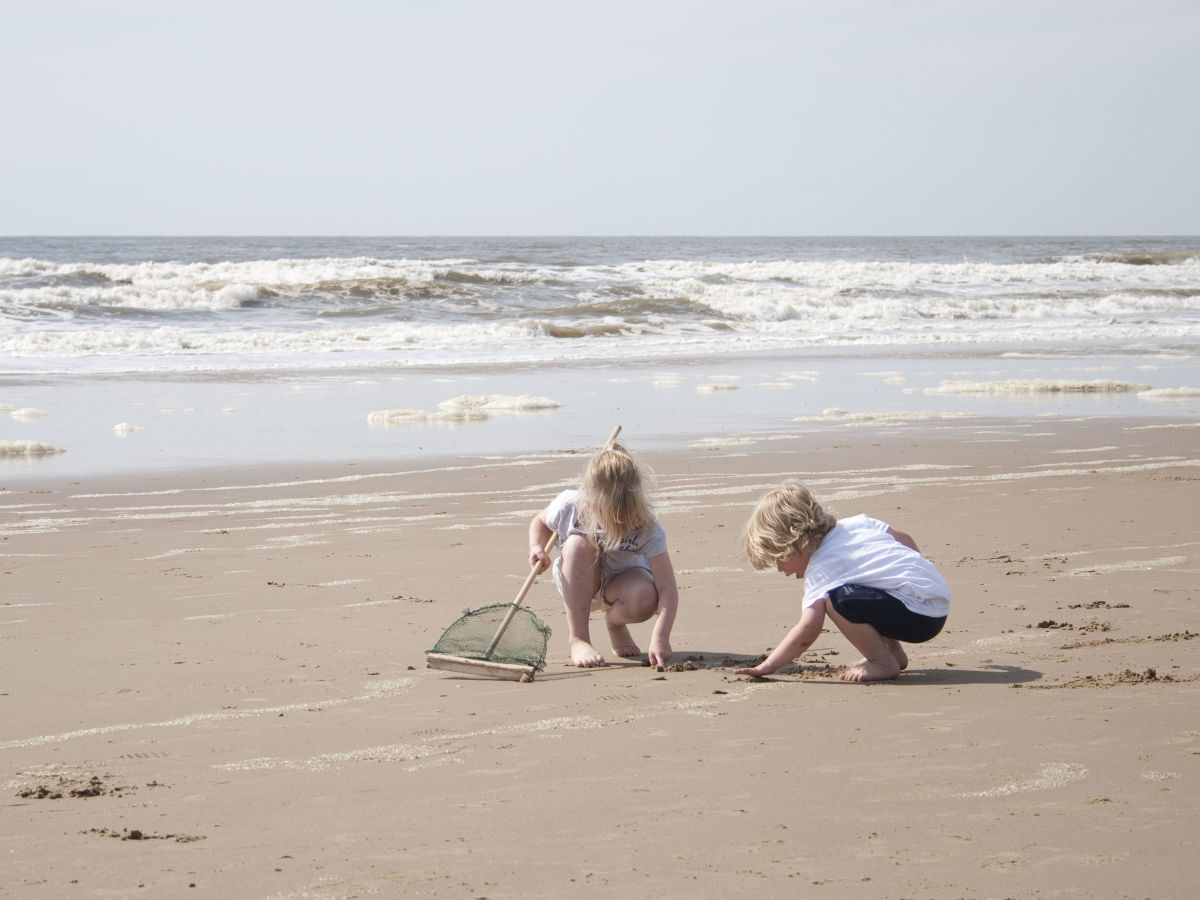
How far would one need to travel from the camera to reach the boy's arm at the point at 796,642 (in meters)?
3.99

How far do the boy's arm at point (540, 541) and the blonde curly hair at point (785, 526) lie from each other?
2.86 feet

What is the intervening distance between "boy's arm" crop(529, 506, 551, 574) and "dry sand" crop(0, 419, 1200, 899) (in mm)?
452

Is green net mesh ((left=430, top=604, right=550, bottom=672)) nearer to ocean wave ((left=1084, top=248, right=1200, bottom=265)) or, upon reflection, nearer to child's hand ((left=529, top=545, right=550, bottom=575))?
child's hand ((left=529, top=545, right=550, bottom=575))

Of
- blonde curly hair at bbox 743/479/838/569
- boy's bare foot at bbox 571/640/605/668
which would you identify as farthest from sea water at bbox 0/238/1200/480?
blonde curly hair at bbox 743/479/838/569

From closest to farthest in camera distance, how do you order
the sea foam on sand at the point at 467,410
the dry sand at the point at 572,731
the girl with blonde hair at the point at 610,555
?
the dry sand at the point at 572,731
the girl with blonde hair at the point at 610,555
the sea foam on sand at the point at 467,410

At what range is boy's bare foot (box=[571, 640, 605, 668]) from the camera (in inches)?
177

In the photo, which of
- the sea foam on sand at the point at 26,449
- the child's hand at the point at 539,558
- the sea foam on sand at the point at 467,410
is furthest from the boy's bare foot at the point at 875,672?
the sea foam on sand at the point at 467,410

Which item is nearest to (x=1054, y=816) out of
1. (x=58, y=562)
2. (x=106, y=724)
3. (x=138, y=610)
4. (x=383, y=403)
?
(x=106, y=724)

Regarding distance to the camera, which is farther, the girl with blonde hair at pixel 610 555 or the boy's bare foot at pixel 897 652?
the girl with blonde hair at pixel 610 555

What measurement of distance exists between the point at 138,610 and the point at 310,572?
954 millimetres

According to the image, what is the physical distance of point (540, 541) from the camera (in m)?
4.74

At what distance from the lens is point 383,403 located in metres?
13.9

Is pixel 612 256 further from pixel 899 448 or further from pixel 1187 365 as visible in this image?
pixel 899 448

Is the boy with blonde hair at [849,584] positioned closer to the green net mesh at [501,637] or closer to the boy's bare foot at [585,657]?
the boy's bare foot at [585,657]
